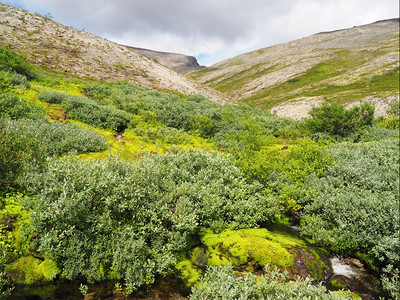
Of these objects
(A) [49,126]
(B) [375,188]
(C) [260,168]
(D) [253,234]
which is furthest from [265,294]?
(A) [49,126]

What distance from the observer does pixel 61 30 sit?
42.2 meters

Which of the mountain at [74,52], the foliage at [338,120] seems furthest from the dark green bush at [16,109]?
the foliage at [338,120]

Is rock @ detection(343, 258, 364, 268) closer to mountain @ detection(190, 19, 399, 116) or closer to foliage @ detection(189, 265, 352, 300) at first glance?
foliage @ detection(189, 265, 352, 300)

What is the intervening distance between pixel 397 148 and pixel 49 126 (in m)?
25.9

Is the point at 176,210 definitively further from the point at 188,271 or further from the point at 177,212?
the point at 188,271

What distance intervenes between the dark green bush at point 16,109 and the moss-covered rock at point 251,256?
13.8m

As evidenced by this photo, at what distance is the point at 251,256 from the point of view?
9.62 metres

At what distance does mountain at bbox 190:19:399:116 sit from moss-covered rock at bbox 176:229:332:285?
7832 centimetres

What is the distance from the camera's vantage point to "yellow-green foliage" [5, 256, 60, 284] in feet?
24.5

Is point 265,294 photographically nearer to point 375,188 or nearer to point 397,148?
point 375,188

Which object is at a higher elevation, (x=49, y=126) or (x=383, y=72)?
(x=383, y=72)

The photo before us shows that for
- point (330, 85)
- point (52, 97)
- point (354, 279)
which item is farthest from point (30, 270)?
point (330, 85)

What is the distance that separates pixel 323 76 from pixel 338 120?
122738mm

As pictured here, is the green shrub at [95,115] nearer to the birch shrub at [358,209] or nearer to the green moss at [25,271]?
the green moss at [25,271]
